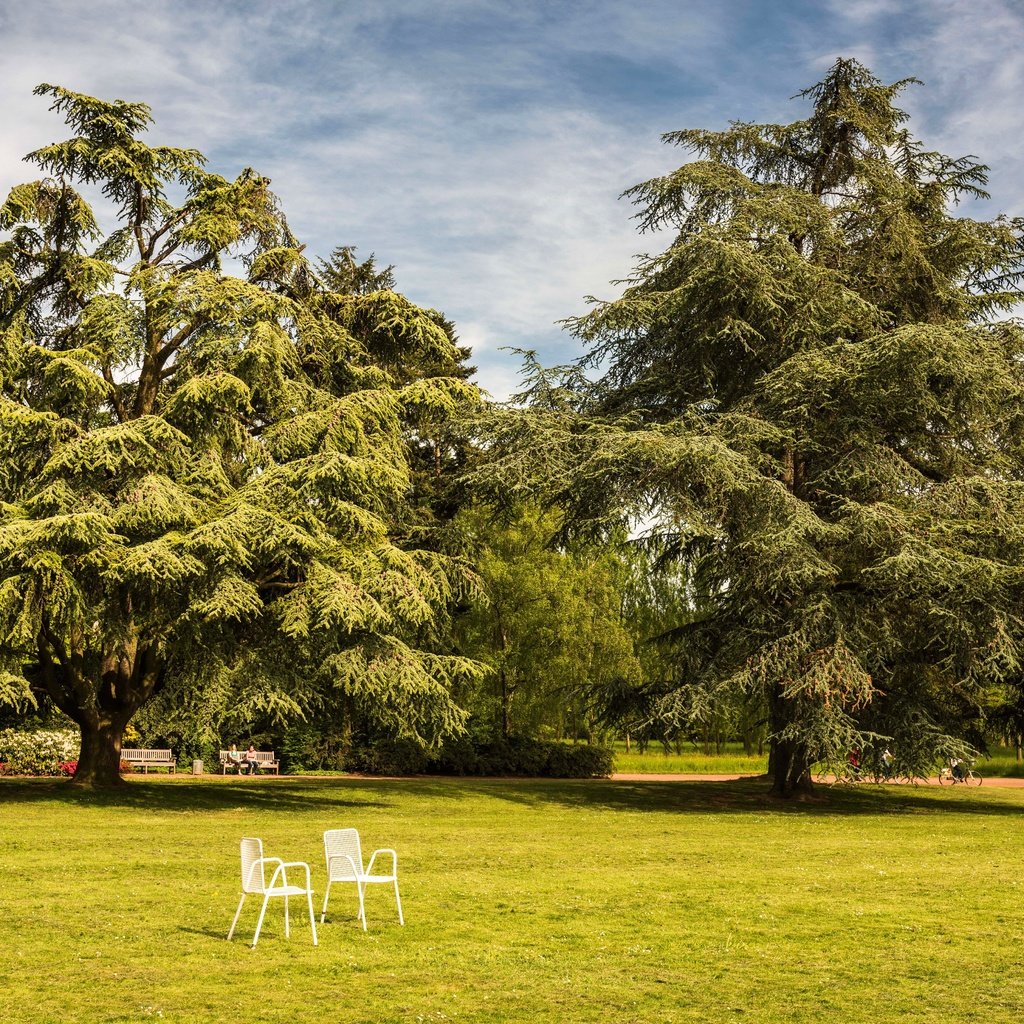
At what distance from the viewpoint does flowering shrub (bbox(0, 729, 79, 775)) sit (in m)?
28.1

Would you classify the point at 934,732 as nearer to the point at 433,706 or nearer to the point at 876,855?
the point at 876,855

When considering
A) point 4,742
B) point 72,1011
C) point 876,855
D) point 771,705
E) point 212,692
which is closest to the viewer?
point 72,1011

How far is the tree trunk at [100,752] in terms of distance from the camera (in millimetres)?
24016

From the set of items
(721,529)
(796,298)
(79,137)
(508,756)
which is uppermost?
(79,137)

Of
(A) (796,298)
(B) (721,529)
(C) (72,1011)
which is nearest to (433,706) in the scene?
(B) (721,529)

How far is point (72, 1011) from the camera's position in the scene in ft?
23.5

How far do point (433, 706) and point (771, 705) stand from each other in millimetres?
7134

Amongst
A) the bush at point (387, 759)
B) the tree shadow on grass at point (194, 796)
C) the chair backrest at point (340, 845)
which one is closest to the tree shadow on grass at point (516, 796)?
the tree shadow on grass at point (194, 796)

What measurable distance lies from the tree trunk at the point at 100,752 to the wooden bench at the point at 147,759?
5723 millimetres

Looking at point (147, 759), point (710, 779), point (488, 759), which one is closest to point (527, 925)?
point (147, 759)

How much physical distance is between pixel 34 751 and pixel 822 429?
19331 millimetres

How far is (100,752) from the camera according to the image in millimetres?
24031

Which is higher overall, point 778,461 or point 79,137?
point 79,137

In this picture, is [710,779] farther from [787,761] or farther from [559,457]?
[559,457]
